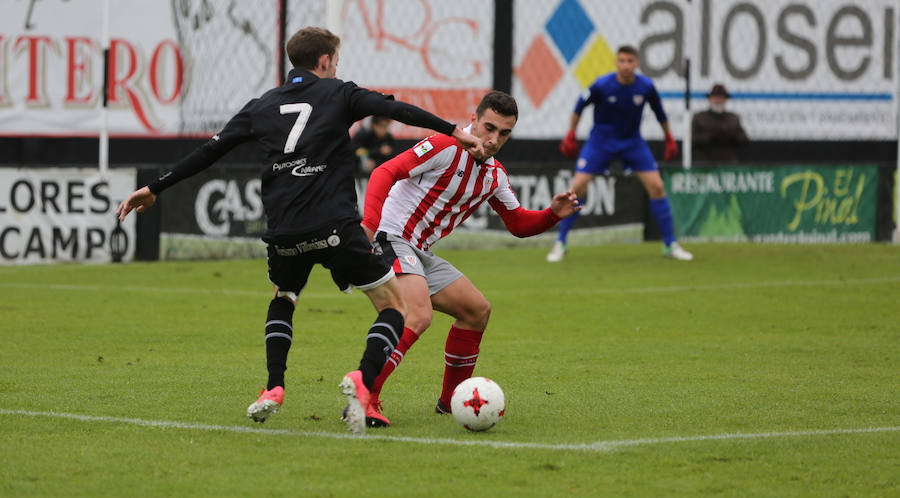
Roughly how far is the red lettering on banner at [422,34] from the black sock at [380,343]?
1360 cm

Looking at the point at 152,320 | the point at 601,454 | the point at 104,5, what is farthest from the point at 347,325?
the point at 104,5

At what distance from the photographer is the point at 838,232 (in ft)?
56.6

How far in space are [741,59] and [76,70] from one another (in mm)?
10178

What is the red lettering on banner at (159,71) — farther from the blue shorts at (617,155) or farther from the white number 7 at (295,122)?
the white number 7 at (295,122)

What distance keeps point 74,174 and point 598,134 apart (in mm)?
5559

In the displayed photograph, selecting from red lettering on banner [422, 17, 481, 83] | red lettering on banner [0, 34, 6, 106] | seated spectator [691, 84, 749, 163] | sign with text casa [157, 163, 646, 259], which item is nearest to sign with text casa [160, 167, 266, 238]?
sign with text casa [157, 163, 646, 259]

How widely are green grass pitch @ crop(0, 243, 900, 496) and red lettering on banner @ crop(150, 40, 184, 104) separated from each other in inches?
200

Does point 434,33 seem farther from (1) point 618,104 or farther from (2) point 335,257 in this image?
(2) point 335,257

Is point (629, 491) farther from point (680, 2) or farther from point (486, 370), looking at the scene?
point (680, 2)

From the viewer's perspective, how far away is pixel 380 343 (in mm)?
5637

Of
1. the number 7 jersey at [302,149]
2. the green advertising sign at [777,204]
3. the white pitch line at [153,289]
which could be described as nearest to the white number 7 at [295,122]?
the number 7 jersey at [302,149]

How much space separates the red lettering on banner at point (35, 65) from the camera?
1684 cm

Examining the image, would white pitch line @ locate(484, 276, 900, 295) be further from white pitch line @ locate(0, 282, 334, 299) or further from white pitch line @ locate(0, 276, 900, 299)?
white pitch line @ locate(0, 282, 334, 299)

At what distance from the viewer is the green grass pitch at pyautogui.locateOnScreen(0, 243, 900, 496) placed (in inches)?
188
